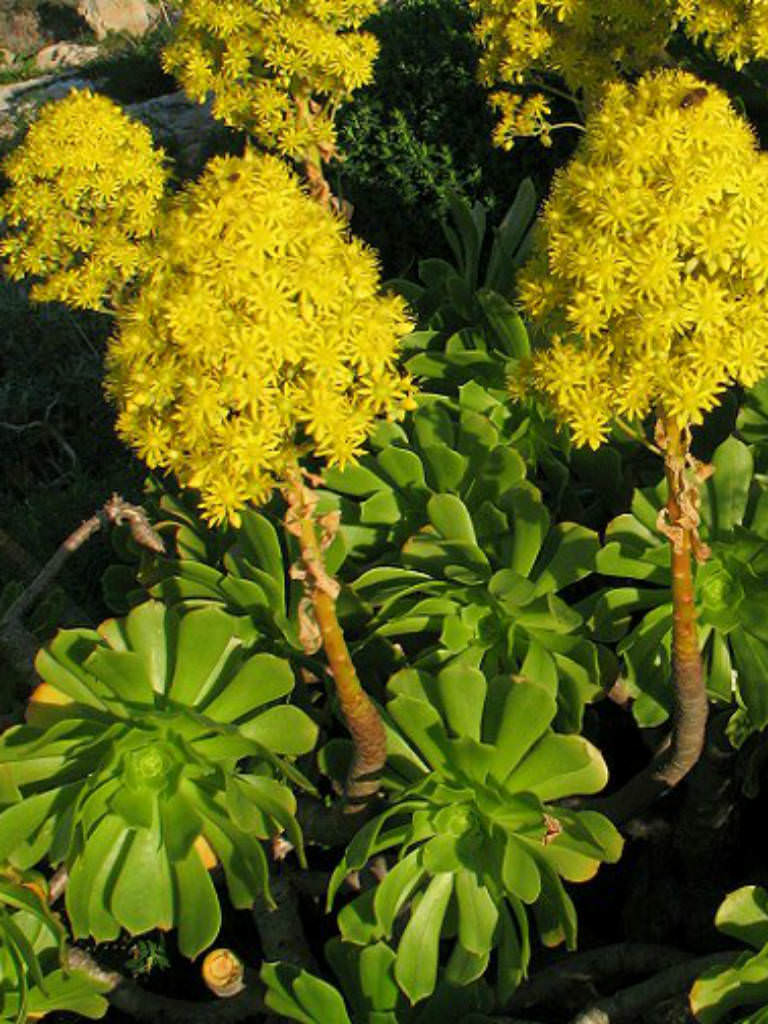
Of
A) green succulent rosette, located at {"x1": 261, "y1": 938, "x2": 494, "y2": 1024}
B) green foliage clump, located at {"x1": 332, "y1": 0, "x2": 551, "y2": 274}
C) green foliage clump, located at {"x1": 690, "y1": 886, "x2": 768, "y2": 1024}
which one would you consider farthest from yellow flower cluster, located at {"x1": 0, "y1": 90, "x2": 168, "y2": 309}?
green foliage clump, located at {"x1": 332, "y1": 0, "x2": 551, "y2": 274}

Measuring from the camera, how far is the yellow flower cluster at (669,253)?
4.37 ft

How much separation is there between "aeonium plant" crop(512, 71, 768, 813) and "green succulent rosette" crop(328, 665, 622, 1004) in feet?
0.79

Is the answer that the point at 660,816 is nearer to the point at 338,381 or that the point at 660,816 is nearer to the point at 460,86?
the point at 338,381

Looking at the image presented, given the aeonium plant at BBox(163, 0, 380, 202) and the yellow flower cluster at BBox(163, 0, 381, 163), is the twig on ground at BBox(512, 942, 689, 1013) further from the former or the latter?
the yellow flower cluster at BBox(163, 0, 381, 163)

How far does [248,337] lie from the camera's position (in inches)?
51.4

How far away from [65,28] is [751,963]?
15.1 metres

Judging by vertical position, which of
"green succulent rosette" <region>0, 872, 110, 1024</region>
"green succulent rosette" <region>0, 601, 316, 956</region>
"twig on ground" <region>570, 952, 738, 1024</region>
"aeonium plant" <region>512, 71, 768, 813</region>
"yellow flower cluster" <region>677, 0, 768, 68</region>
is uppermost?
"yellow flower cluster" <region>677, 0, 768, 68</region>

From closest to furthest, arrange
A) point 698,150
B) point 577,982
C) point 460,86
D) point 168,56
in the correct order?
point 698,150, point 577,982, point 168,56, point 460,86

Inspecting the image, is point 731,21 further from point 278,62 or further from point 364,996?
point 364,996

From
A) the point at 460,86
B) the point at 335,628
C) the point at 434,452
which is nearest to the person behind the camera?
the point at 335,628

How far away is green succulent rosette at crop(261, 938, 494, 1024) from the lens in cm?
148

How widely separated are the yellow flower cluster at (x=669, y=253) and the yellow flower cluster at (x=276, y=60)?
125 cm

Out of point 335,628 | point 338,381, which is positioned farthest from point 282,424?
point 335,628

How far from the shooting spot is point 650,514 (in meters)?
1.79
